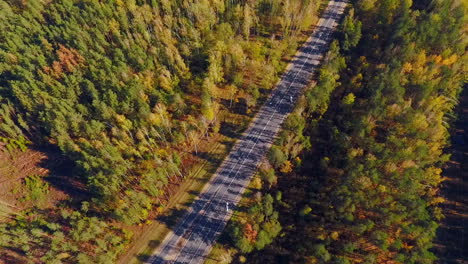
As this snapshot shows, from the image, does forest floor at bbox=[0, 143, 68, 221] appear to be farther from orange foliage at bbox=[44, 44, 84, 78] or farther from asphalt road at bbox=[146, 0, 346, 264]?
asphalt road at bbox=[146, 0, 346, 264]

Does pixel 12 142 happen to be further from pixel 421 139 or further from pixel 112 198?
pixel 421 139

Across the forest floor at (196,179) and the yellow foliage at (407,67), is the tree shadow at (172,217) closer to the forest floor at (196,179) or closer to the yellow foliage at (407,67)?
the forest floor at (196,179)

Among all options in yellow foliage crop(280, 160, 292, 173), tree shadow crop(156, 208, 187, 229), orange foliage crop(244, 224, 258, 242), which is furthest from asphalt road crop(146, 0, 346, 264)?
orange foliage crop(244, 224, 258, 242)

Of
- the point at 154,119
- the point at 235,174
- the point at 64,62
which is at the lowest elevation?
Answer: the point at 235,174

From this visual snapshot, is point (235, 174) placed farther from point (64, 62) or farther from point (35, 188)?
point (64, 62)

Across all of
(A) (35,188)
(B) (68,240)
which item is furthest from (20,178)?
(B) (68,240)

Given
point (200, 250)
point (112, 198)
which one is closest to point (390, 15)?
point (200, 250)
